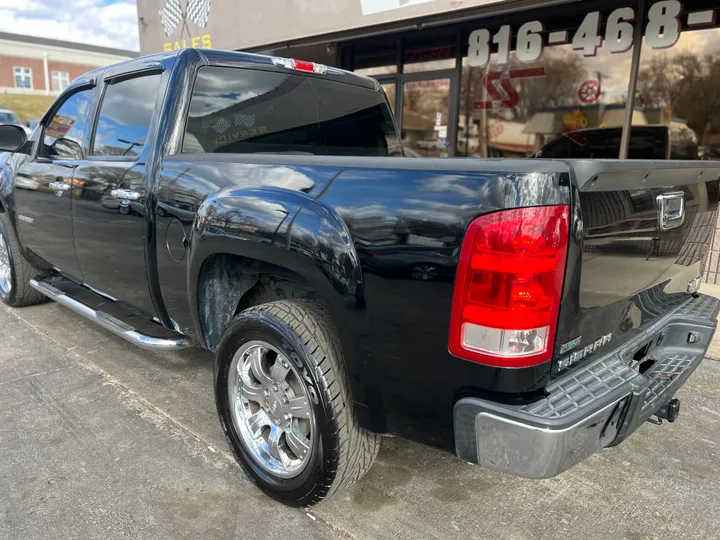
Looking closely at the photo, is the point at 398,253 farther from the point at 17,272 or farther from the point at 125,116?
the point at 17,272

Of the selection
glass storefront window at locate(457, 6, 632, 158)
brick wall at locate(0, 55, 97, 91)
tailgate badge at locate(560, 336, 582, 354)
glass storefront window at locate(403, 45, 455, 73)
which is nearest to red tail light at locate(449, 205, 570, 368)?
tailgate badge at locate(560, 336, 582, 354)

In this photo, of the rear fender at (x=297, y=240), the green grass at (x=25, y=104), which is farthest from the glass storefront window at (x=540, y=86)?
the green grass at (x=25, y=104)

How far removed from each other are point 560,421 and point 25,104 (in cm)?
5451

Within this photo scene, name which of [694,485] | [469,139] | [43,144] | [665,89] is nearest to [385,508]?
[694,485]

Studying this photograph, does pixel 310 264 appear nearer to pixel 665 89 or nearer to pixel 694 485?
pixel 694 485

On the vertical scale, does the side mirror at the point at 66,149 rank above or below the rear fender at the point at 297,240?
above

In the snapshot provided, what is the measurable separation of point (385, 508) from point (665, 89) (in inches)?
245

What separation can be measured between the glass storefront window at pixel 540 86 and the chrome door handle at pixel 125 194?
5.99 meters

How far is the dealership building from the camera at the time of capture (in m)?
6.32

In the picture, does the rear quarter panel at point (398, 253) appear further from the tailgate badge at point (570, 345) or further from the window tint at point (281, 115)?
the window tint at point (281, 115)

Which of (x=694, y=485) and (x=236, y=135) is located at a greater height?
(x=236, y=135)

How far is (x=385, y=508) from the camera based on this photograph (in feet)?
7.99

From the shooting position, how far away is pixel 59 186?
12.3ft

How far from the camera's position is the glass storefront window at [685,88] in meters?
6.16
